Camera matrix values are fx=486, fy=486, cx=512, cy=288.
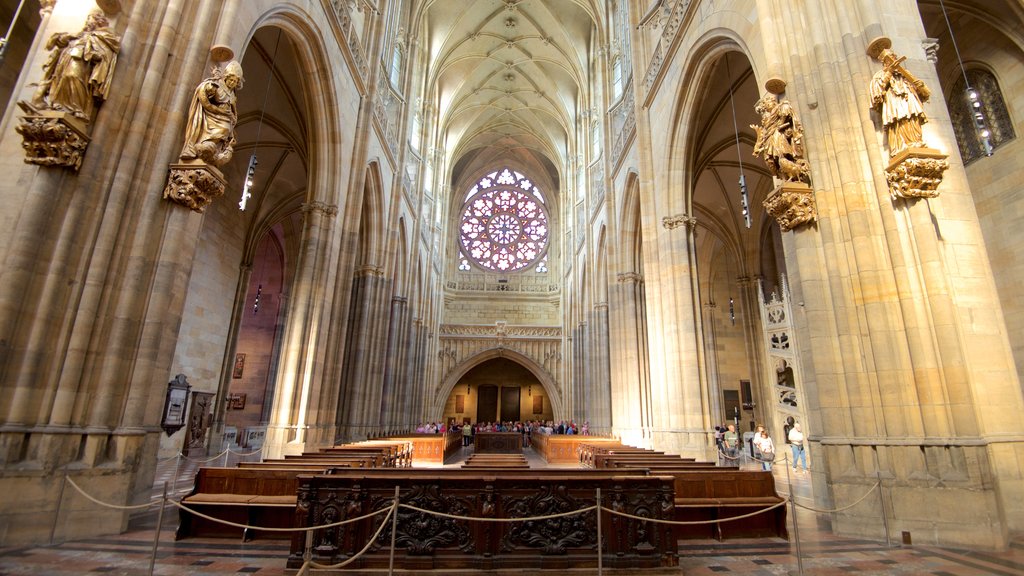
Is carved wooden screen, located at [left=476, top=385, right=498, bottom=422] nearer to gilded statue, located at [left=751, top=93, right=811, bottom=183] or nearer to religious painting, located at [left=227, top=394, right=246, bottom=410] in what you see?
religious painting, located at [left=227, top=394, right=246, bottom=410]

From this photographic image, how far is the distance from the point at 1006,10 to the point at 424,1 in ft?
60.0

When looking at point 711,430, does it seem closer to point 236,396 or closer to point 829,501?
point 829,501

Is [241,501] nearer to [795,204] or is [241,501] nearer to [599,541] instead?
[599,541]

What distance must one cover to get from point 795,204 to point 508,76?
25.0m

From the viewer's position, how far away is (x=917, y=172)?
216 inches

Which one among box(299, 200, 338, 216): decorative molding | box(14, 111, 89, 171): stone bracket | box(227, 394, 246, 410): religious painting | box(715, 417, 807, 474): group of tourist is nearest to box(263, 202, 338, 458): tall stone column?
box(299, 200, 338, 216): decorative molding

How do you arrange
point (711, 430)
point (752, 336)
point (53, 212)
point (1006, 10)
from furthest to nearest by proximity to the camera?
point (752, 336) < point (711, 430) < point (1006, 10) < point (53, 212)

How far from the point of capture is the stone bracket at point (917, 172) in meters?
5.44

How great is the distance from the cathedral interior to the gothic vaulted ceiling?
619mm

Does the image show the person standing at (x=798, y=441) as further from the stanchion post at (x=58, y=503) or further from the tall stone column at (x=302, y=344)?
the stanchion post at (x=58, y=503)

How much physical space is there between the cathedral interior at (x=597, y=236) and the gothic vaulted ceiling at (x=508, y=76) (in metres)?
0.62

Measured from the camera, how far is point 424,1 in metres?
20.2

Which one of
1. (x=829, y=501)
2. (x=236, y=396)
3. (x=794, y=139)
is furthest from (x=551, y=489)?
(x=236, y=396)

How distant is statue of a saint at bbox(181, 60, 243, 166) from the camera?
589cm
